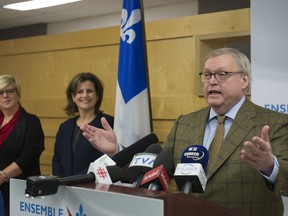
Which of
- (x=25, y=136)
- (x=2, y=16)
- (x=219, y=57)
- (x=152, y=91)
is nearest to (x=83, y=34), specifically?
(x=152, y=91)

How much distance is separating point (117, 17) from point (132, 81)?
253 centimetres

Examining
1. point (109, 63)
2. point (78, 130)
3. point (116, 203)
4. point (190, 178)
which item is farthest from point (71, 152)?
point (116, 203)

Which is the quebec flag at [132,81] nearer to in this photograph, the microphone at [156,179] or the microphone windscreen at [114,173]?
the microphone windscreen at [114,173]

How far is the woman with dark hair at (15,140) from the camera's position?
313 cm

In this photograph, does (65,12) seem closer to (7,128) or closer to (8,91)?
(8,91)

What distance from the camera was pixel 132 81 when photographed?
2945 mm

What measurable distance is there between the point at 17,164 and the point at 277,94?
5.91ft

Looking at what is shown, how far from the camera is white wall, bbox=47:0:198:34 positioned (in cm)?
478

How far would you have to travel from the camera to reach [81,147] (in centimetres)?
284

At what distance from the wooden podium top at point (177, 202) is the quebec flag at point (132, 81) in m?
1.92

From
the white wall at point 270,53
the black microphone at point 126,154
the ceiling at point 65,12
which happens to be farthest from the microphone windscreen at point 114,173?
the ceiling at point 65,12

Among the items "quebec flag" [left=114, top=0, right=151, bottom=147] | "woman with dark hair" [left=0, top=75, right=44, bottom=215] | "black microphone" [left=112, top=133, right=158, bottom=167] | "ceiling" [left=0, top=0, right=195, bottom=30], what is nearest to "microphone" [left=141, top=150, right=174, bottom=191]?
"black microphone" [left=112, top=133, right=158, bottom=167]

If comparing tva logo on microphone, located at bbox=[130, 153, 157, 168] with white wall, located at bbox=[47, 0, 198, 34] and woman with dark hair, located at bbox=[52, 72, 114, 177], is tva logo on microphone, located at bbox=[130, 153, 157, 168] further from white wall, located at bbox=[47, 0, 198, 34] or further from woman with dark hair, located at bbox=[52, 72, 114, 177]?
white wall, located at bbox=[47, 0, 198, 34]

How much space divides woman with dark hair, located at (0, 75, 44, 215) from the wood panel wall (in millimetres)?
760
